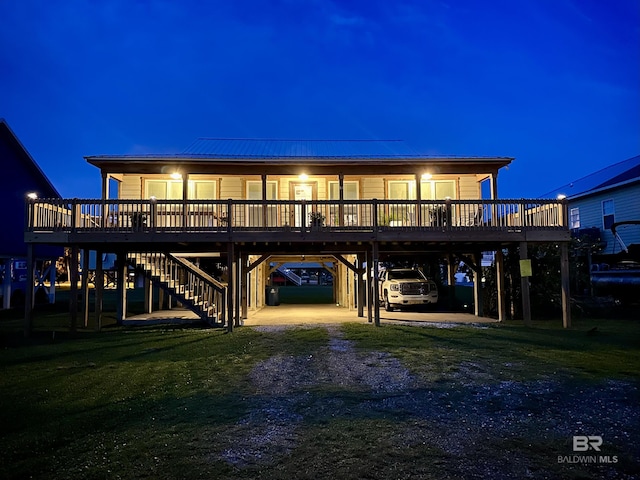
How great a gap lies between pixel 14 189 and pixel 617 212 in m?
30.1

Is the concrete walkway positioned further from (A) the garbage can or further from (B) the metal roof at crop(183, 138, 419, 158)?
(B) the metal roof at crop(183, 138, 419, 158)

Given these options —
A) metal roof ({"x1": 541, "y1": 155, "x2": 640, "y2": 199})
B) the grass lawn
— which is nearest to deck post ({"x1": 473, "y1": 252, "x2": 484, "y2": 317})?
the grass lawn

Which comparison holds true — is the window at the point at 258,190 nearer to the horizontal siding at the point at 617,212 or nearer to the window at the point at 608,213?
the horizontal siding at the point at 617,212

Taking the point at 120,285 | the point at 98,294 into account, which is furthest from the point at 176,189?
the point at 98,294

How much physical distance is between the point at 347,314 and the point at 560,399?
12426mm

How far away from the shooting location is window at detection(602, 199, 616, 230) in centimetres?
2517

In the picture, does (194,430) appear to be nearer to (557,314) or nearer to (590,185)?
(557,314)

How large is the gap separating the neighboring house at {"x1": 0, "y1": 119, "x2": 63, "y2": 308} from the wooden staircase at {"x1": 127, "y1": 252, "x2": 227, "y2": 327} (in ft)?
27.7

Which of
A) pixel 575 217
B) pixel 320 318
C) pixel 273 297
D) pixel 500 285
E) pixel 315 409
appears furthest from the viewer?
pixel 575 217

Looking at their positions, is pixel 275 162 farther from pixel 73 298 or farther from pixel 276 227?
pixel 73 298

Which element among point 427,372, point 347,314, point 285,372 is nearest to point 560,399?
point 427,372

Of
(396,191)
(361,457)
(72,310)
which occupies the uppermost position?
(396,191)

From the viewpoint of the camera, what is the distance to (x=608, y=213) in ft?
83.7

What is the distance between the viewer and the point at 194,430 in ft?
17.1
